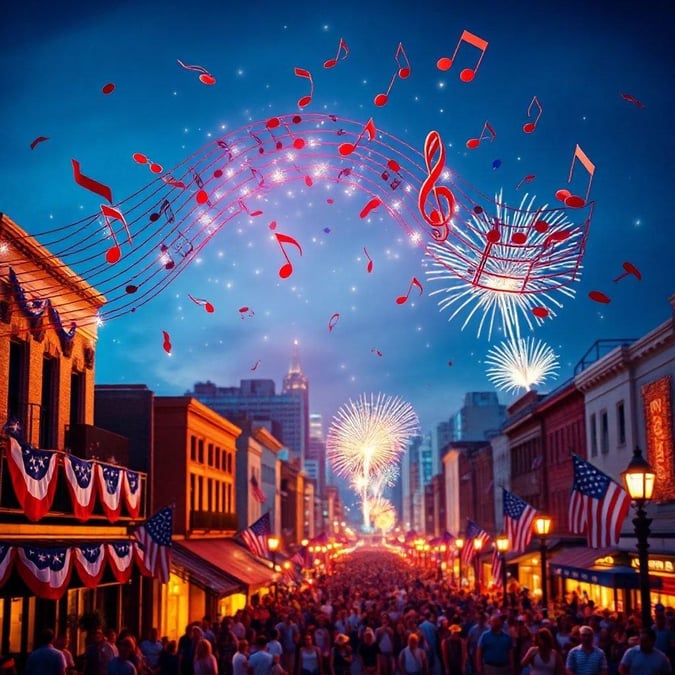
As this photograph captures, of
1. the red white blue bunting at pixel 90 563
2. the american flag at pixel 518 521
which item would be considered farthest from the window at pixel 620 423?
the red white blue bunting at pixel 90 563

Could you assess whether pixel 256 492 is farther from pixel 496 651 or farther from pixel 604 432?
pixel 496 651

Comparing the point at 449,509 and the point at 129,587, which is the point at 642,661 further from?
the point at 449,509

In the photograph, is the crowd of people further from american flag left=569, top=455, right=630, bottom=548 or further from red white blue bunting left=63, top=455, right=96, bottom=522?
red white blue bunting left=63, top=455, right=96, bottom=522

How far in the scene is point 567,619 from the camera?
68.0ft

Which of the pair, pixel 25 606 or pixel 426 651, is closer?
pixel 426 651

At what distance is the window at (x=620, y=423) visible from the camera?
36862 millimetres

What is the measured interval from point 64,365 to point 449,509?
87.2m

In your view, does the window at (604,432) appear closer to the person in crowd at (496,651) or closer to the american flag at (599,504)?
the american flag at (599,504)

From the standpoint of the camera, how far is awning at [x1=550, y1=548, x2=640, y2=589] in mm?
29797

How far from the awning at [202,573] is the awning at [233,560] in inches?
6.0

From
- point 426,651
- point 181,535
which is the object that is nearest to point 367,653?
point 426,651

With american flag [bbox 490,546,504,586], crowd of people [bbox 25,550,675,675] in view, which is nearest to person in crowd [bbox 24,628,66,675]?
crowd of people [bbox 25,550,675,675]

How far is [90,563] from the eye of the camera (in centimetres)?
2133

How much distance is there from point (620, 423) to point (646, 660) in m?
24.4
